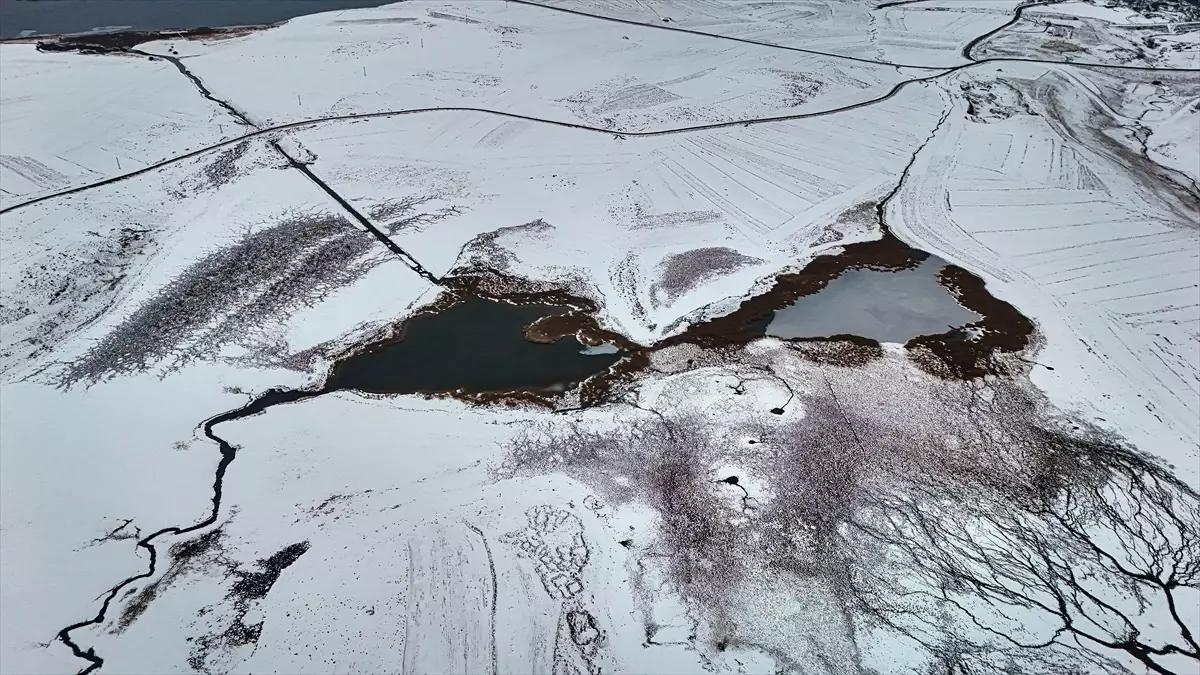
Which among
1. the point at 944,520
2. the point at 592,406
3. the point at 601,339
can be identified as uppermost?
the point at 601,339

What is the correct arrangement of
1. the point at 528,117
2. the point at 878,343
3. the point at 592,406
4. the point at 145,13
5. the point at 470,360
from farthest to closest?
the point at 145,13 → the point at 528,117 → the point at 878,343 → the point at 470,360 → the point at 592,406

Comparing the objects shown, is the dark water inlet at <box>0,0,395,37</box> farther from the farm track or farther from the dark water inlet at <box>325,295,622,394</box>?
the dark water inlet at <box>325,295,622,394</box>

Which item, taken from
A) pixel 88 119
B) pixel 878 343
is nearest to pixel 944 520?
pixel 878 343

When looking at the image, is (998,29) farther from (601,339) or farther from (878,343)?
(601,339)

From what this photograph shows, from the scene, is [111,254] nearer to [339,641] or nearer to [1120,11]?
[339,641]

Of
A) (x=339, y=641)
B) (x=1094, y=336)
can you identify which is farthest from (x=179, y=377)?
(x=1094, y=336)

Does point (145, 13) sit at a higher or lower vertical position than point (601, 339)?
higher

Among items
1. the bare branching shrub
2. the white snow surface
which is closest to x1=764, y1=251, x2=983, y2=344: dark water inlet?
the bare branching shrub
